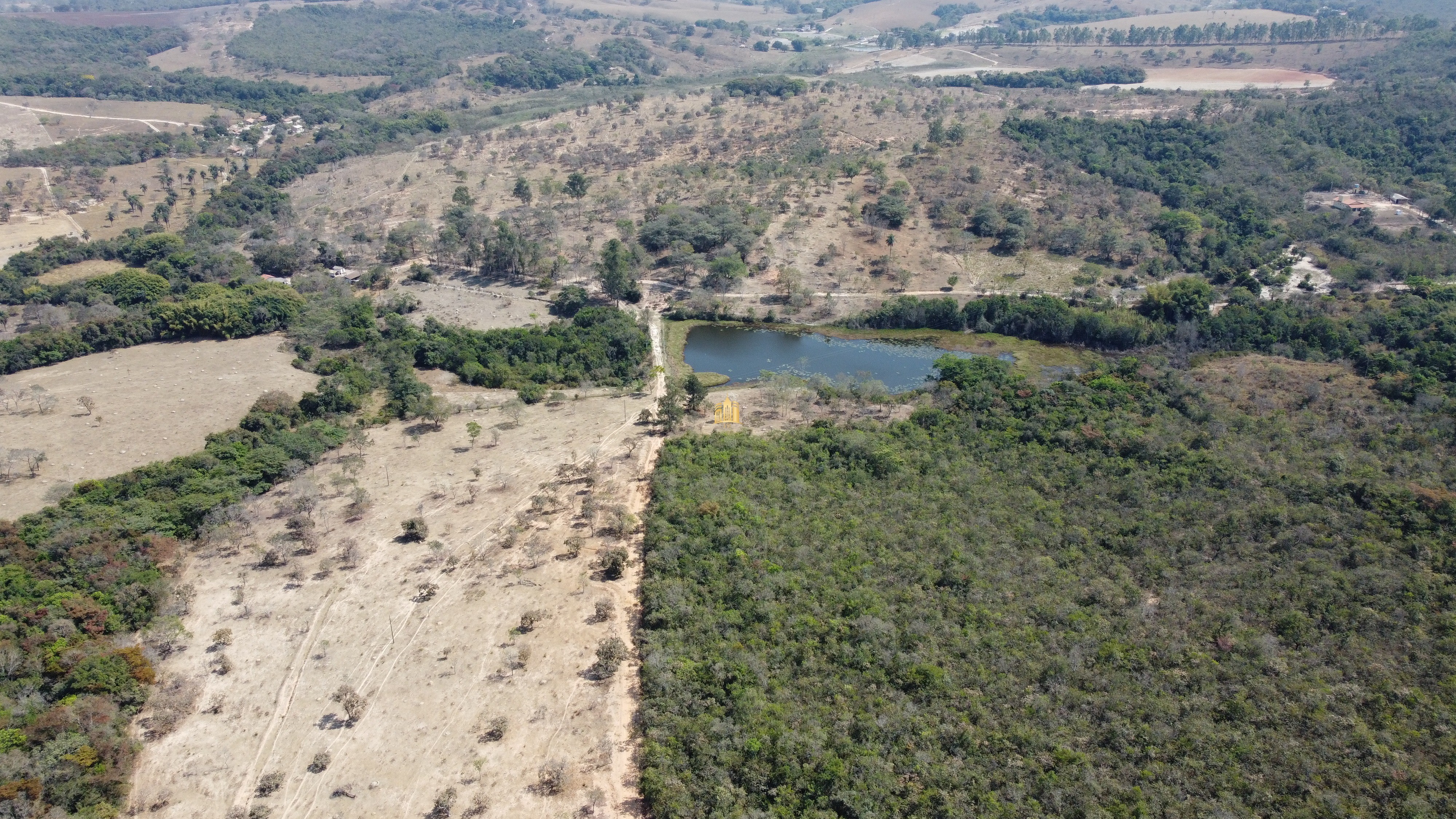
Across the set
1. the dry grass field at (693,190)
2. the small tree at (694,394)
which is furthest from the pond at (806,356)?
the small tree at (694,394)

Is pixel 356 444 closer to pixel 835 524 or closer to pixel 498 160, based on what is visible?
pixel 835 524

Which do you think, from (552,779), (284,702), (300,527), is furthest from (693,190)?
(552,779)

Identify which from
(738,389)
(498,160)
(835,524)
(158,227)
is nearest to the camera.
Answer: (835,524)

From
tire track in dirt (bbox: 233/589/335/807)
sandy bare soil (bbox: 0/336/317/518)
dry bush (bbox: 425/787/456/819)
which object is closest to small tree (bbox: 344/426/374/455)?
sandy bare soil (bbox: 0/336/317/518)

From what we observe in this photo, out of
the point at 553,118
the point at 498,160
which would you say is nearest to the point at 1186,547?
the point at 498,160

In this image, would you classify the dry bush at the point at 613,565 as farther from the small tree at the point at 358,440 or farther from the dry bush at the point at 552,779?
the small tree at the point at 358,440

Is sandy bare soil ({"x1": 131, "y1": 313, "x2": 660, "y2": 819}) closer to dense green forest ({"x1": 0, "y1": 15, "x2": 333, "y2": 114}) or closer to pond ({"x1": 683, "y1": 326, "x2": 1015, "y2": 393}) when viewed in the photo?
pond ({"x1": 683, "y1": 326, "x2": 1015, "y2": 393})

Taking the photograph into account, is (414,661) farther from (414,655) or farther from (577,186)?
(577,186)
